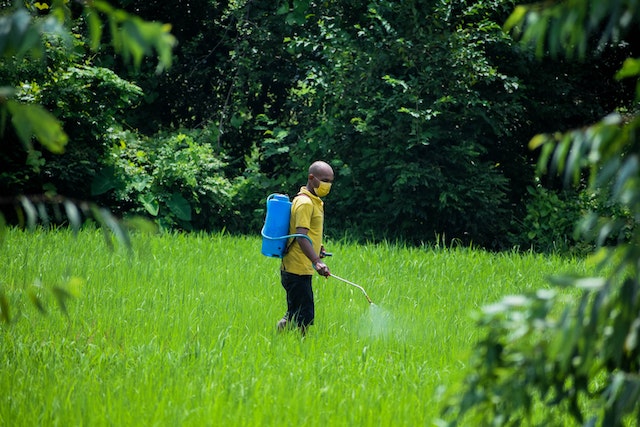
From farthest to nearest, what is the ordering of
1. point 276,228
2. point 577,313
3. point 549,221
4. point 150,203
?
point 549,221, point 150,203, point 276,228, point 577,313

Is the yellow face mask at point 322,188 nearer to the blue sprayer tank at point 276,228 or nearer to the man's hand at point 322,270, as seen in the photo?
the blue sprayer tank at point 276,228

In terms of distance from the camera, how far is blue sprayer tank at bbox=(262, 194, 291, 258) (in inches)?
239

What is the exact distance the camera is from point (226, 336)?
5.80 m

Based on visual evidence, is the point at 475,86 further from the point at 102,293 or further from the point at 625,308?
the point at 625,308

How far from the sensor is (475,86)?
489 inches

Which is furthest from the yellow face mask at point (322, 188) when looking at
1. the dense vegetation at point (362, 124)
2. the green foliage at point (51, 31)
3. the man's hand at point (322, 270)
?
the dense vegetation at point (362, 124)

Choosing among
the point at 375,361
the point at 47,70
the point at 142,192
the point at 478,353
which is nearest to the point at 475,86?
the point at 142,192

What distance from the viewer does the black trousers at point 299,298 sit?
20.2 ft

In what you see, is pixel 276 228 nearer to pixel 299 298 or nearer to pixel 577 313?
pixel 299 298

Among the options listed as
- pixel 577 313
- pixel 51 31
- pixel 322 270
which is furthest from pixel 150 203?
pixel 577 313

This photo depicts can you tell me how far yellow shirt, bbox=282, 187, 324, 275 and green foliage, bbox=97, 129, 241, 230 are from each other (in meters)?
5.64

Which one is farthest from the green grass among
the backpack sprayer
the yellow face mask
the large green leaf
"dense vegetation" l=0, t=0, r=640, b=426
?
"dense vegetation" l=0, t=0, r=640, b=426

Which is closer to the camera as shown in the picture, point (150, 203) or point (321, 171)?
point (321, 171)

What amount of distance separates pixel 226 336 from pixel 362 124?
639 centimetres
